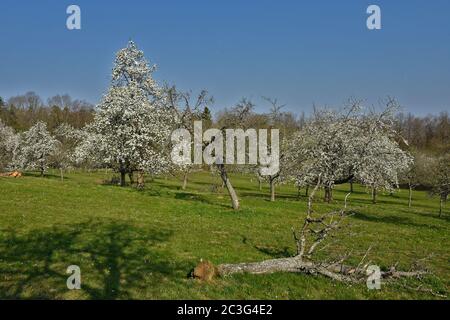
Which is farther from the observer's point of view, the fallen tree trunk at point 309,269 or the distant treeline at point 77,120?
the distant treeline at point 77,120

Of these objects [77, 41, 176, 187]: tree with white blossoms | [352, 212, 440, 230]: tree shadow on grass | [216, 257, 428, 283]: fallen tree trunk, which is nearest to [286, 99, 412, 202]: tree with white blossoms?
[352, 212, 440, 230]: tree shadow on grass

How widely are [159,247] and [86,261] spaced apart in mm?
3715

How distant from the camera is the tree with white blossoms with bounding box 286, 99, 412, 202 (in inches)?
1615

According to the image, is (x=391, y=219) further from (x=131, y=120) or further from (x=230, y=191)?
(x=131, y=120)

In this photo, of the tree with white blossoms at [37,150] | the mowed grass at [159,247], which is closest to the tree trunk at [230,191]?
the mowed grass at [159,247]

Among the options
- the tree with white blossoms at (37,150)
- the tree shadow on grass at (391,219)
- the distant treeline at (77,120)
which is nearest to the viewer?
the tree shadow on grass at (391,219)

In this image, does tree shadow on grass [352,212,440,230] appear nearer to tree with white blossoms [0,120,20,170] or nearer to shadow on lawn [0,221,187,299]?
shadow on lawn [0,221,187,299]

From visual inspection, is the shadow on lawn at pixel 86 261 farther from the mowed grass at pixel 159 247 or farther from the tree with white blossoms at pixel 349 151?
the tree with white blossoms at pixel 349 151

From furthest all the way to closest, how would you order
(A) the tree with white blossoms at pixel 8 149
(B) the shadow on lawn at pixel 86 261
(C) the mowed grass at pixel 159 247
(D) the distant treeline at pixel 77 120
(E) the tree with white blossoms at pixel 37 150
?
(D) the distant treeline at pixel 77 120, (E) the tree with white blossoms at pixel 37 150, (A) the tree with white blossoms at pixel 8 149, (C) the mowed grass at pixel 159 247, (B) the shadow on lawn at pixel 86 261

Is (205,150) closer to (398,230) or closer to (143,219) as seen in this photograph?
(143,219)

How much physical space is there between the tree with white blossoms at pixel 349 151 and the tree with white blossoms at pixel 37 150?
48054 mm

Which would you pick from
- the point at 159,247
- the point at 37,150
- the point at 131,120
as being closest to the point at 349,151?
the point at 131,120

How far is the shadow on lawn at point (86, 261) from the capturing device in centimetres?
1311

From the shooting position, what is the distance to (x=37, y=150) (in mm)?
74562
